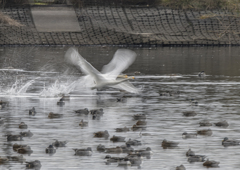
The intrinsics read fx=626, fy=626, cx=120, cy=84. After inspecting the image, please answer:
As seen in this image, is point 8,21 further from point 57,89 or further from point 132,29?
point 57,89

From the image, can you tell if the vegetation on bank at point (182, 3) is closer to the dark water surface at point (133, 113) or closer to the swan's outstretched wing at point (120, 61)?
the dark water surface at point (133, 113)

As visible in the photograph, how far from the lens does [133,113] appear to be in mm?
27703

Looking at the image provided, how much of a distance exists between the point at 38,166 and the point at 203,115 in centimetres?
1130

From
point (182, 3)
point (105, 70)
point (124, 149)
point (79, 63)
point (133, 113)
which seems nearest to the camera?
point (124, 149)

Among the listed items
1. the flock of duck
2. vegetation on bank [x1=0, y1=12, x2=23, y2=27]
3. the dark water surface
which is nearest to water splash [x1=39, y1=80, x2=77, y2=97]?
the dark water surface

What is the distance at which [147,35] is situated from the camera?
8794cm

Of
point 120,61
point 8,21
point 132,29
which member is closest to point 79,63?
Result: point 120,61

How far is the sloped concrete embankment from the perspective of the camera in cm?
8781

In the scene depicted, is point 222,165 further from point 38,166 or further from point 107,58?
point 107,58

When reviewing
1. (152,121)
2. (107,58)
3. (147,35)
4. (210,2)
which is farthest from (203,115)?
(210,2)

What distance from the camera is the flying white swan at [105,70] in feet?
99.6

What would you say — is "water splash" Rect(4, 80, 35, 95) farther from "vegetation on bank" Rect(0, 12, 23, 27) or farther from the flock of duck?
"vegetation on bank" Rect(0, 12, 23, 27)

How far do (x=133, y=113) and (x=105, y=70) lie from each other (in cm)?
532

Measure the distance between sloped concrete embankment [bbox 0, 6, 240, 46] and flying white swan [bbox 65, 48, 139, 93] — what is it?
5464cm
